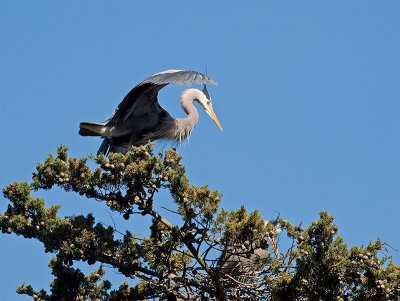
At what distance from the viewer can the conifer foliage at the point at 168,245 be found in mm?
6953

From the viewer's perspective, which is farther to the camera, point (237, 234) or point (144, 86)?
point (144, 86)

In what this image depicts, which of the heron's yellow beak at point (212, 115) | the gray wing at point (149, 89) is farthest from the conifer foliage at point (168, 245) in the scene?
the heron's yellow beak at point (212, 115)

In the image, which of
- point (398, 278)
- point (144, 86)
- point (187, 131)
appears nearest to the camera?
point (398, 278)

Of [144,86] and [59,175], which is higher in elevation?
[144,86]

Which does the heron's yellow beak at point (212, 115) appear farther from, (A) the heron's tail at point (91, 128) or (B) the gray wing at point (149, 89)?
(A) the heron's tail at point (91, 128)

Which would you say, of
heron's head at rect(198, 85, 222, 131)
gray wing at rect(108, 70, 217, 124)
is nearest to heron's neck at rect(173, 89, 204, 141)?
heron's head at rect(198, 85, 222, 131)

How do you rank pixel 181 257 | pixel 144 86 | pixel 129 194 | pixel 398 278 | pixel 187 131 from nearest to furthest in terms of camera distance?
pixel 398 278, pixel 129 194, pixel 181 257, pixel 144 86, pixel 187 131

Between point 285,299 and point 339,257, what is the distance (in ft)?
2.23

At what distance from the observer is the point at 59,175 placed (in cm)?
742

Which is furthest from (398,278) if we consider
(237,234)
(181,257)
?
(181,257)

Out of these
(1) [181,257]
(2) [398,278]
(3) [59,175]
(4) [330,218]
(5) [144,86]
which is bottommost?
(2) [398,278]

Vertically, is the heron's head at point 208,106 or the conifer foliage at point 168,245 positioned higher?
the heron's head at point 208,106

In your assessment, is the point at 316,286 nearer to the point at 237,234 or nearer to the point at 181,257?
the point at 237,234

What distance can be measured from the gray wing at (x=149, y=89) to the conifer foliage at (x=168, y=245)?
6.50 feet
